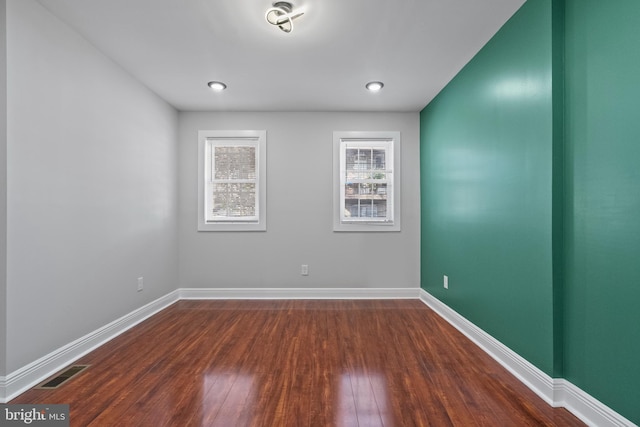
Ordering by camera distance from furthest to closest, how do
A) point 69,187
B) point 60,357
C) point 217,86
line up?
point 217,86 → point 69,187 → point 60,357

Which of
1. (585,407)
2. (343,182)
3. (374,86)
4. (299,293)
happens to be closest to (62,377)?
(299,293)

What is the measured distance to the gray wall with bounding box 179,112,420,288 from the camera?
4.08 metres

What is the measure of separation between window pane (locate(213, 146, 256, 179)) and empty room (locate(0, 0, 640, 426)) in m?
0.23

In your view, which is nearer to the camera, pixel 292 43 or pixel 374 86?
pixel 292 43

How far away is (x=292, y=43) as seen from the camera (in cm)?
248

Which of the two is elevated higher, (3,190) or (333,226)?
(3,190)

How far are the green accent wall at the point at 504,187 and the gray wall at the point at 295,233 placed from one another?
2.59ft

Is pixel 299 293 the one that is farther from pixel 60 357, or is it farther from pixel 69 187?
pixel 69 187

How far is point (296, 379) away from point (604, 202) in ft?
6.57

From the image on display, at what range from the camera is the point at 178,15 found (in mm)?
2145

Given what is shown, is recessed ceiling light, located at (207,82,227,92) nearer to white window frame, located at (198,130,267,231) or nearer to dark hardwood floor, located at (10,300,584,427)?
white window frame, located at (198,130,267,231)

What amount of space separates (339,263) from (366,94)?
6.91ft

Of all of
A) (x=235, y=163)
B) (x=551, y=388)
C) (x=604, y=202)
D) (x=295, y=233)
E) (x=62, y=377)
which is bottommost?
(x=62, y=377)

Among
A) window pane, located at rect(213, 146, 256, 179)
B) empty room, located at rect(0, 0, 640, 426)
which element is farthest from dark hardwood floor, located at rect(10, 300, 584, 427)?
window pane, located at rect(213, 146, 256, 179)
